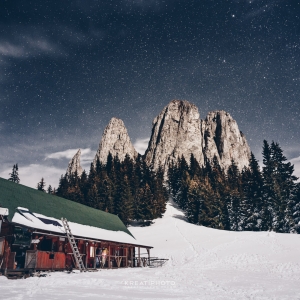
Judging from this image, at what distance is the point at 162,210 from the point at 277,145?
31732 mm

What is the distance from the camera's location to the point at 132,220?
59.3m

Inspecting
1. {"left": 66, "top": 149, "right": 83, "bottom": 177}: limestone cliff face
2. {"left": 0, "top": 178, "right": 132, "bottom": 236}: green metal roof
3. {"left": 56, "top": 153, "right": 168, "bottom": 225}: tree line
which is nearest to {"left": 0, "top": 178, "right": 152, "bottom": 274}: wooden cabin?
A: {"left": 0, "top": 178, "right": 132, "bottom": 236}: green metal roof

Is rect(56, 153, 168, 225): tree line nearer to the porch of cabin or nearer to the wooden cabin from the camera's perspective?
the wooden cabin

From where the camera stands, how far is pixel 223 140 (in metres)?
148

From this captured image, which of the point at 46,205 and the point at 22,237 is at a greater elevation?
the point at 46,205

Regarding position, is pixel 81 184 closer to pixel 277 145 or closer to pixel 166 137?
pixel 277 145

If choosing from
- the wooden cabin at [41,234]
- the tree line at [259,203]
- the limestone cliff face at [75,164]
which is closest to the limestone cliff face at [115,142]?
the limestone cliff face at [75,164]

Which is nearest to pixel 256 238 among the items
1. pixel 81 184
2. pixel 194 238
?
pixel 194 238

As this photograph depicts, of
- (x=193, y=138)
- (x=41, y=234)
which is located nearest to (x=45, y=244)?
(x=41, y=234)

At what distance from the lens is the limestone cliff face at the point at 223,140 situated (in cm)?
14412

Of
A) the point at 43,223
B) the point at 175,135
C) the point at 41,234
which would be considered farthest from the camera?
the point at 175,135

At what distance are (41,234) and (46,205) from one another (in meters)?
5.06

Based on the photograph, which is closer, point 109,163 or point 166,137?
point 109,163

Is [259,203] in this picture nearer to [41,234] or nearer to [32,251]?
[41,234]
